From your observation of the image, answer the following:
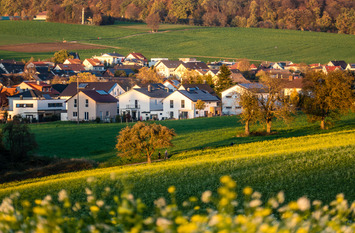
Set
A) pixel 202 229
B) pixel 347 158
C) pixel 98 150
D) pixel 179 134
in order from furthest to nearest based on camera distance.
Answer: pixel 179 134 → pixel 98 150 → pixel 347 158 → pixel 202 229

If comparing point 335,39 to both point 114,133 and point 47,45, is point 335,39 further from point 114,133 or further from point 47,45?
point 114,133

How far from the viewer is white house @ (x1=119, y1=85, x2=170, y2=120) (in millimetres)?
81750

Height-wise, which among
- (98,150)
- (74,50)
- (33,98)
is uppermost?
(74,50)

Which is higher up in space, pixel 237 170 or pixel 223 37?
pixel 223 37

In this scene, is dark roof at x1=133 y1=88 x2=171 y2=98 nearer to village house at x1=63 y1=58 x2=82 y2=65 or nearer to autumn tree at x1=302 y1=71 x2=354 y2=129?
autumn tree at x1=302 y1=71 x2=354 y2=129

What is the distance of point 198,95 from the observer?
82.8 m

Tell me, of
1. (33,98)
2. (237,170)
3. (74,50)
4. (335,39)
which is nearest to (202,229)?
(237,170)

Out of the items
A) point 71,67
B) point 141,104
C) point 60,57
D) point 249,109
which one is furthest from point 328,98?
point 60,57

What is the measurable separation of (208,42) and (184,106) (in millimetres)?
107111

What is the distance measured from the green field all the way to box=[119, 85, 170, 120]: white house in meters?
81.3

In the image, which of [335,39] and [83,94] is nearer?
[83,94]

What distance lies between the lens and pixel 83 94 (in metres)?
75.1

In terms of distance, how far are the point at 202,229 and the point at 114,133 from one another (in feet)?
165

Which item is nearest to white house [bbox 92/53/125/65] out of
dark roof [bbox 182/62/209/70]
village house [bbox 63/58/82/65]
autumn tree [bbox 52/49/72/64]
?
village house [bbox 63/58/82/65]
